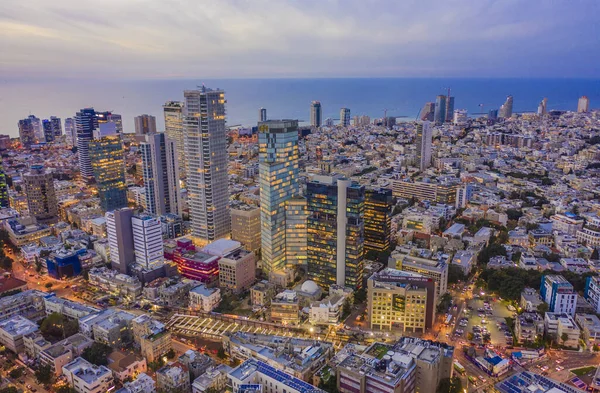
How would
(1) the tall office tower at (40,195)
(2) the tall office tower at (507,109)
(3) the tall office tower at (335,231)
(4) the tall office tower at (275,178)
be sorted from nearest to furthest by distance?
1. (3) the tall office tower at (335,231)
2. (4) the tall office tower at (275,178)
3. (1) the tall office tower at (40,195)
4. (2) the tall office tower at (507,109)

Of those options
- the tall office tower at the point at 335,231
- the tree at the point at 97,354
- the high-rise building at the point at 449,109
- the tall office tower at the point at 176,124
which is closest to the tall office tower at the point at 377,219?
the tall office tower at the point at 335,231

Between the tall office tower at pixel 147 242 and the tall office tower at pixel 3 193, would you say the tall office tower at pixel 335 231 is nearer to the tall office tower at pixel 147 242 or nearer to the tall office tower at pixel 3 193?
the tall office tower at pixel 147 242

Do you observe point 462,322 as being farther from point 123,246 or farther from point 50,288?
point 50,288

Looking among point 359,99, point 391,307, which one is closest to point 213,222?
point 391,307

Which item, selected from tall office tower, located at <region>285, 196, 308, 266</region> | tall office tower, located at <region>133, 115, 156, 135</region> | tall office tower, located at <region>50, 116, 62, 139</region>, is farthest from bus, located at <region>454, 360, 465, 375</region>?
tall office tower, located at <region>50, 116, 62, 139</region>

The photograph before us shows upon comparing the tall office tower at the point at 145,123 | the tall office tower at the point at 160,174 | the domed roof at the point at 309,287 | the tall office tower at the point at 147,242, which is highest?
the tall office tower at the point at 145,123
